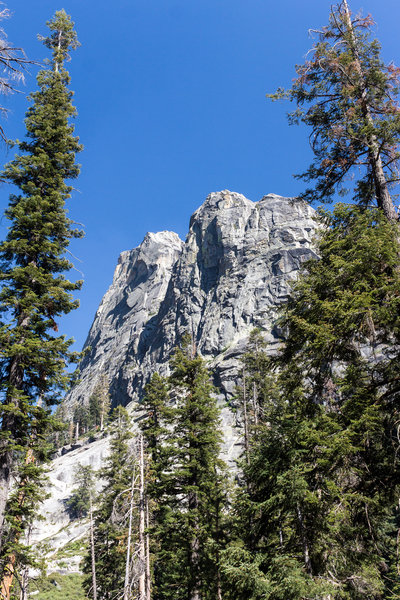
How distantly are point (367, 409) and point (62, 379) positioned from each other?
9.12 meters

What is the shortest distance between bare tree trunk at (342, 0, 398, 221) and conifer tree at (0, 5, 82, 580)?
9938 mm

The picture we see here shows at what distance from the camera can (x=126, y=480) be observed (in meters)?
25.7

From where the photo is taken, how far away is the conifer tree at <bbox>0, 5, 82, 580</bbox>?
10.8 metres

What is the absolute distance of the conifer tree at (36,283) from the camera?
10789 millimetres

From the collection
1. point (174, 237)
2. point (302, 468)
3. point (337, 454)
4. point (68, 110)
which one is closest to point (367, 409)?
point (337, 454)

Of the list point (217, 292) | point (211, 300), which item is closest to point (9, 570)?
point (217, 292)

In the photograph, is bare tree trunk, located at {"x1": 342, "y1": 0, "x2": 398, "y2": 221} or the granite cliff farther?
the granite cliff

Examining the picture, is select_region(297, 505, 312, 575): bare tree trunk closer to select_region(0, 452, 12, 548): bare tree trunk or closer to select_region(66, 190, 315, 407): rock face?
select_region(0, 452, 12, 548): bare tree trunk

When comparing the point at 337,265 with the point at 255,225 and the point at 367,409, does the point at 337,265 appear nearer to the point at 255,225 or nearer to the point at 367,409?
the point at 367,409

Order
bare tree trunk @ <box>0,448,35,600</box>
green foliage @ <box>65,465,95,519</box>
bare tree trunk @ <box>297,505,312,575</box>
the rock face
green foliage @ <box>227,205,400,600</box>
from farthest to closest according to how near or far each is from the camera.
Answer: the rock face → green foliage @ <box>65,465,95,519</box> → bare tree trunk @ <box>0,448,35,600</box> → bare tree trunk @ <box>297,505,312,575</box> → green foliage @ <box>227,205,400,600</box>

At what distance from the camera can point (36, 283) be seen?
12.5m

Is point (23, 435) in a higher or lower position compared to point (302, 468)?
higher

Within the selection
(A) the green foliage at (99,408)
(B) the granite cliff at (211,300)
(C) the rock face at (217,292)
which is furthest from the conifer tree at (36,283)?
(A) the green foliage at (99,408)

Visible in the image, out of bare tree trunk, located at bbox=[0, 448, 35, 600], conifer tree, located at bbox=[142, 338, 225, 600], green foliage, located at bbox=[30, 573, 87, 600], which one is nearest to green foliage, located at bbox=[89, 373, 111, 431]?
green foliage, located at bbox=[30, 573, 87, 600]
